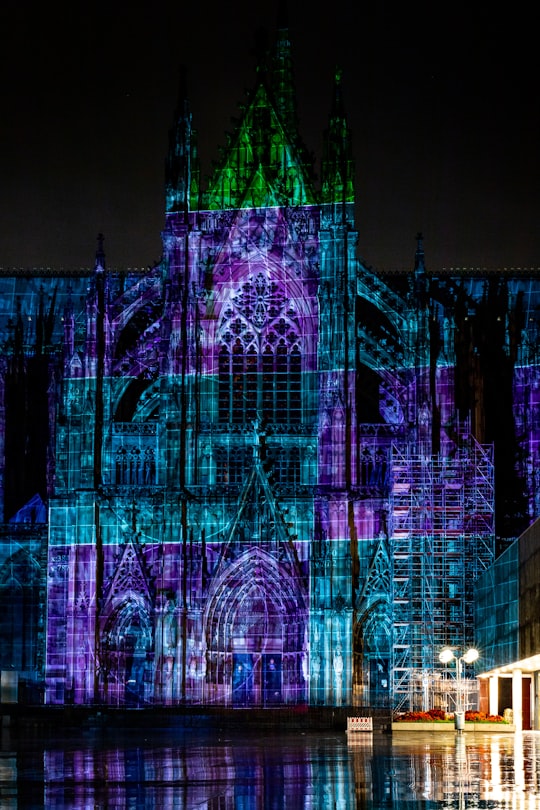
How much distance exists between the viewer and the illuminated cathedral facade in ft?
214

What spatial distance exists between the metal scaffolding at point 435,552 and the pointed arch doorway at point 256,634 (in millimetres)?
4510

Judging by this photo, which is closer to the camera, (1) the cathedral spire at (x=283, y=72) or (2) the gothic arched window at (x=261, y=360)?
(2) the gothic arched window at (x=261, y=360)

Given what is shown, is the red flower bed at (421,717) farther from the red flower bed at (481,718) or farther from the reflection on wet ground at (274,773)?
the reflection on wet ground at (274,773)

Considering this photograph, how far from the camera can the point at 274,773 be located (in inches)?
1316

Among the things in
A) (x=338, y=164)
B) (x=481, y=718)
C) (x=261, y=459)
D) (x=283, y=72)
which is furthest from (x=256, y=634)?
(x=283, y=72)

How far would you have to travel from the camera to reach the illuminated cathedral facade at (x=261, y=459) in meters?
65.1

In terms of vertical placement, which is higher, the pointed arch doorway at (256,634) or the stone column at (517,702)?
the pointed arch doorway at (256,634)

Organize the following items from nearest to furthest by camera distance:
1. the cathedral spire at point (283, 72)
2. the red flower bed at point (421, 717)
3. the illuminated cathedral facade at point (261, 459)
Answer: the red flower bed at point (421, 717)
the illuminated cathedral facade at point (261, 459)
the cathedral spire at point (283, 72)

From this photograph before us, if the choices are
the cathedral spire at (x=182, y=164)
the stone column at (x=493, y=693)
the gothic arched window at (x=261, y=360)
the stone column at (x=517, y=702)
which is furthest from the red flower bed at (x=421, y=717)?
the cathedral spire at (x=182, y=164)

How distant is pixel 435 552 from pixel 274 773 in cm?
3189

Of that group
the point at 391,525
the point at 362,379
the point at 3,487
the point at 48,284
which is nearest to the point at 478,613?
the point at 391,525

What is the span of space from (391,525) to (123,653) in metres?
12.2

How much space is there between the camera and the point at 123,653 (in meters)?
67.2

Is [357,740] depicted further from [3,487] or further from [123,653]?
[3,487]
